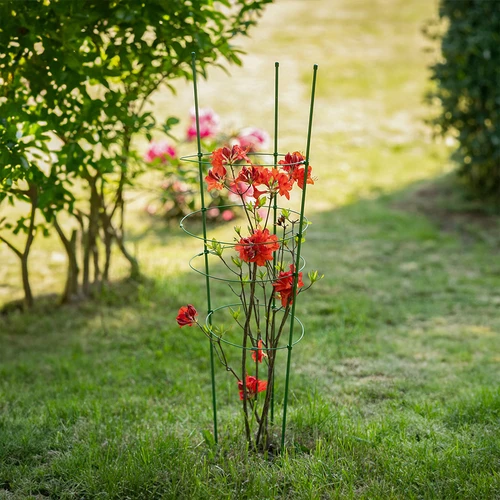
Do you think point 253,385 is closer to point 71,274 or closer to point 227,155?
point 227,155

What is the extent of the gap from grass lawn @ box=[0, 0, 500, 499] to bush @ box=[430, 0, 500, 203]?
0.63 m

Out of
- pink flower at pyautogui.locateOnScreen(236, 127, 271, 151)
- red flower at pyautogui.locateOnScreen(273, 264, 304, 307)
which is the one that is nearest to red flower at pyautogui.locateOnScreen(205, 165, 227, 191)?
red flower at pyautogui.locateOnScreen(273, 264, 304, 307)

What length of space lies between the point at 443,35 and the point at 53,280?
4234 mm

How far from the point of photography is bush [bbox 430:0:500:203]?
18.7ft

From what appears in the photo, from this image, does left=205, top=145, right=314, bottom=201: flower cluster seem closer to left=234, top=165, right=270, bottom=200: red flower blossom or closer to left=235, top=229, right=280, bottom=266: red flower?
left=234, top=165, right=270, bottom=200: red flower blossom

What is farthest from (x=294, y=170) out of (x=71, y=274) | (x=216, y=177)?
(x=71, y=274)

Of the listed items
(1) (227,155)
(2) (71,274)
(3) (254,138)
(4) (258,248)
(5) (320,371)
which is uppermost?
(1) (227,155)

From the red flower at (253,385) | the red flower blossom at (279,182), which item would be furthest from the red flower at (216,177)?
the red flower at (253,385)

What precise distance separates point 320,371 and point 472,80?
3.72 m

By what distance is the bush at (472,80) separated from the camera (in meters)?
5.71

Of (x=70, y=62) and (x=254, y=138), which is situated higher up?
(x=70, y=62)

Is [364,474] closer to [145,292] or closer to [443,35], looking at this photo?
[145,292]

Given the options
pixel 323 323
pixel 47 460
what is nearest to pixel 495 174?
pixel 323 323

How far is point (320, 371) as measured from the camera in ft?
11.0
